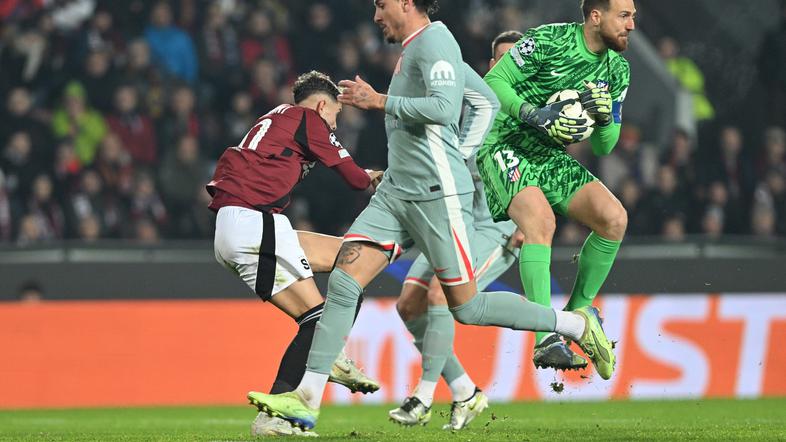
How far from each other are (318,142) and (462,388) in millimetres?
1570

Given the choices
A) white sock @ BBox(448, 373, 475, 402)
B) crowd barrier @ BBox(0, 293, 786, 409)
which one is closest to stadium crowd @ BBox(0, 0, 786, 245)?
crowd barrier @ BBox(0, 293, 786, 409)

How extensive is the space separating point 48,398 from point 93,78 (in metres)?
3.47

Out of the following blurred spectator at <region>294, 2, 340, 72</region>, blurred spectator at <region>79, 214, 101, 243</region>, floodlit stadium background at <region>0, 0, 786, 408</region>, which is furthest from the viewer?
blurred spectator at <region>294, 2, 340, 72</region>

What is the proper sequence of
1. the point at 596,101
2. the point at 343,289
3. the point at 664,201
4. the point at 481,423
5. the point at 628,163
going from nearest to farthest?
the point at 343,289
the point at 596,101
the point at 481,423
the point at 664,201
the point at 628,163

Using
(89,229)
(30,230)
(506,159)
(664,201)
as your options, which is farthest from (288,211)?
(506,159)

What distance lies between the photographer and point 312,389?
621 centimetres

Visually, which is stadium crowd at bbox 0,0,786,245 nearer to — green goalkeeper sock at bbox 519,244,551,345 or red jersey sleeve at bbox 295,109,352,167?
red jersey sleeve at bbox 295,109,352,167

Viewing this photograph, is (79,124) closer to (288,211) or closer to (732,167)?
(288,211)

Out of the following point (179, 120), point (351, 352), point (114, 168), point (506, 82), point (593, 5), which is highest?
point (593, 5)

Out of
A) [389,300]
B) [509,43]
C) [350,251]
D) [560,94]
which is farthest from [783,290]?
[350,251]

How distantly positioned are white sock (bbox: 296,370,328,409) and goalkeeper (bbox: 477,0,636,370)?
1.19 metres

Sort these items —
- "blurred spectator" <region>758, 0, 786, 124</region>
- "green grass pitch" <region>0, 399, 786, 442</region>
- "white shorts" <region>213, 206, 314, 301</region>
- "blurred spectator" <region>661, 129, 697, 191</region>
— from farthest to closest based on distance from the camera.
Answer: "blurred spectator" <region>758, 0, 786, 124</region>, "blurred spectator" <region>661, 129, 697, 191</region>, "white shorts" <region>213, 206, 314, 301</region>, "green grass pitch" <region>0, 399, 786, 442</region>

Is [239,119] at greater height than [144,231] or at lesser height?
greater

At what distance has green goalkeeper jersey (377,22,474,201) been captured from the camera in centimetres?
612
